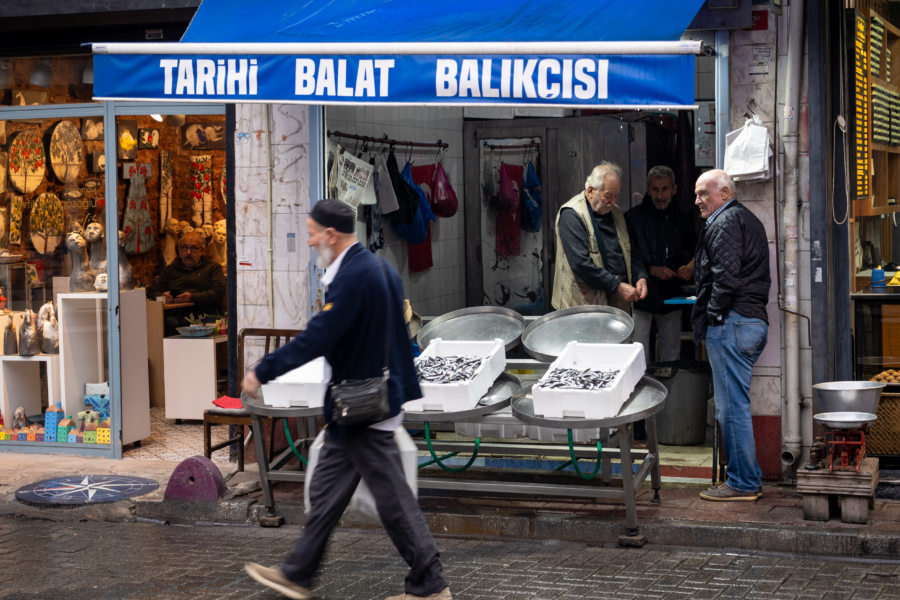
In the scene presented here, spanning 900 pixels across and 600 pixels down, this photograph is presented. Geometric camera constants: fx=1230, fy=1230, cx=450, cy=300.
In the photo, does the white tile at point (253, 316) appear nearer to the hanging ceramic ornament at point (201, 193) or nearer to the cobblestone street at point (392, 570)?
the cobblestone street at point (392, 570)

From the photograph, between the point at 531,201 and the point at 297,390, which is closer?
the point at 297,390

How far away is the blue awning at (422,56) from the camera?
706 centimetres

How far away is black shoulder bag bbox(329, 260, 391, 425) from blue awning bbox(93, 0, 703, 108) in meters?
2.32

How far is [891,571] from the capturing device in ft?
20.9

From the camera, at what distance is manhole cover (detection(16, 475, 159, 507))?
827 cm

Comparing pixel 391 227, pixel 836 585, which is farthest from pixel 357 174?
pixel 836 585

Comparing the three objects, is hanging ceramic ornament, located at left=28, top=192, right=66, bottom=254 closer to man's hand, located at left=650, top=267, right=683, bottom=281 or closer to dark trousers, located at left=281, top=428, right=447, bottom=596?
man's hand, located at left=650, top=267, right=683, bottom=281

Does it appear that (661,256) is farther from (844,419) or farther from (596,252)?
(844,419)

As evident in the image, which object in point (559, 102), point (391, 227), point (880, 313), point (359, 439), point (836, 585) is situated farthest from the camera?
point (391, 227)

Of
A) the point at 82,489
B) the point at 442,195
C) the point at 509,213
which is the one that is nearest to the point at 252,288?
the point at 82,489

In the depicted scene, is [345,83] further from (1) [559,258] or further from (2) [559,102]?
(1) [559,258]

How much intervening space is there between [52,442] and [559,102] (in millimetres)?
5296

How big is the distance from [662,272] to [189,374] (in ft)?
14.1

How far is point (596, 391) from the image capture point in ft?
22.4
